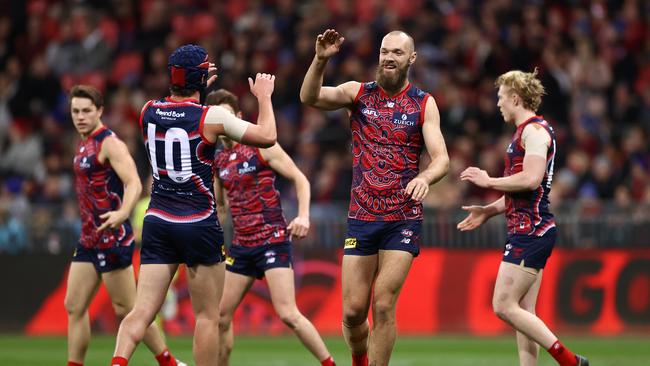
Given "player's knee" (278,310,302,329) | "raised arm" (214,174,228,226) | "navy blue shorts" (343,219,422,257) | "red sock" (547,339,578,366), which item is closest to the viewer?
A: "navy blue shorts" (343,219,422,257)

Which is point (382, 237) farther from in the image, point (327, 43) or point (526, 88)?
point (526, 88)

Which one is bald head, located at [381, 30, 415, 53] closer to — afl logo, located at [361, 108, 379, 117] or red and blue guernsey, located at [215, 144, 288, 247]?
afl logo, located at [361, 108, 379, 117]

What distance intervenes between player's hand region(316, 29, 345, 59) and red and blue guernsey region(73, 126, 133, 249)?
2.80 metres

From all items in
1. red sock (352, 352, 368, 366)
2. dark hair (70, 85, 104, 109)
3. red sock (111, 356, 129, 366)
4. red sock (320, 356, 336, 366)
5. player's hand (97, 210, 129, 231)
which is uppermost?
dark hair (70, 85, 104, 109)

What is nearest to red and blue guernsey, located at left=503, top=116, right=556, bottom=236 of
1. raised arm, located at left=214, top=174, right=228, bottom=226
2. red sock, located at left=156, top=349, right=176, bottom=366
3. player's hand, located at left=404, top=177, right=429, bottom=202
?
player's hand, located at left=404, top=177, right=429, bottom=202

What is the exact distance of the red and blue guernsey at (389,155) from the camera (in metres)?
9.84

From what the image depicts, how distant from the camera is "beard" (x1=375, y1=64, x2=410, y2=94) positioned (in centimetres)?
987

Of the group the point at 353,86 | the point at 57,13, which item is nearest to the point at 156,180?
the point at 353,86

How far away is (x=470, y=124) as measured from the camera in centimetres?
1995

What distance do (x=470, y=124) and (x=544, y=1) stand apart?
403cm

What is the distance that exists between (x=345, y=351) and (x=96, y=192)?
16.3 feet

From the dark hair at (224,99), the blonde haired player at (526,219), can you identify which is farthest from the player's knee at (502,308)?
the dark hair at (224,99)

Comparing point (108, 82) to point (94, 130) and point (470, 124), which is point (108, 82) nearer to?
point (470, 124)

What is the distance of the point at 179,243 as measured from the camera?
9344 mm
